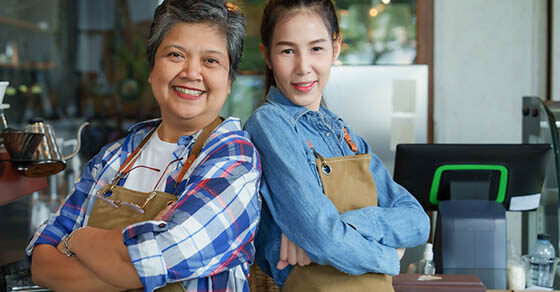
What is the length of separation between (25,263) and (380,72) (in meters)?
2.29

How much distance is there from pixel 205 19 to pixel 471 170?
93 centimetres

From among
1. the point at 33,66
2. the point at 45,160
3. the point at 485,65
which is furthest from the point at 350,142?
the point at 33,66

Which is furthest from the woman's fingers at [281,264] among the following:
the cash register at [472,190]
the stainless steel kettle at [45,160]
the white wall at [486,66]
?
the white wall at [486,66]

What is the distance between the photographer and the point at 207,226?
1016 mm

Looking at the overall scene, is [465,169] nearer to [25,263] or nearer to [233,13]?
[233,13]

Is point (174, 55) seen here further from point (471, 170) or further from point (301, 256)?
point (471, 170)

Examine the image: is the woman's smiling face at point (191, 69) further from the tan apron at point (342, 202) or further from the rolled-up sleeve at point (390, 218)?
the rolled-up sleeve at point (390, 218)

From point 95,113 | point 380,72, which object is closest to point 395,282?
point 380,72

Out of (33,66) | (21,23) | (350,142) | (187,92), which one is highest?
(21,23)

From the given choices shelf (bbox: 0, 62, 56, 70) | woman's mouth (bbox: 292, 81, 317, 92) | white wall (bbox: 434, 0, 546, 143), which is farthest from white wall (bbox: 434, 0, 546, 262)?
shelf (bbox: 0, 62, 56, 70)

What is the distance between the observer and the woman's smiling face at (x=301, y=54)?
124 cm

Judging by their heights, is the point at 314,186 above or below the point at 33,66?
below

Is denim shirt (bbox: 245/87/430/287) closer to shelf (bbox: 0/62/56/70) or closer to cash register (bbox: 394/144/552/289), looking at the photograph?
cash register (bbox: 394/144/552/289)

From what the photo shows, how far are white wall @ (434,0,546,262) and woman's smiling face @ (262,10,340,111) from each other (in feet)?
7.98
